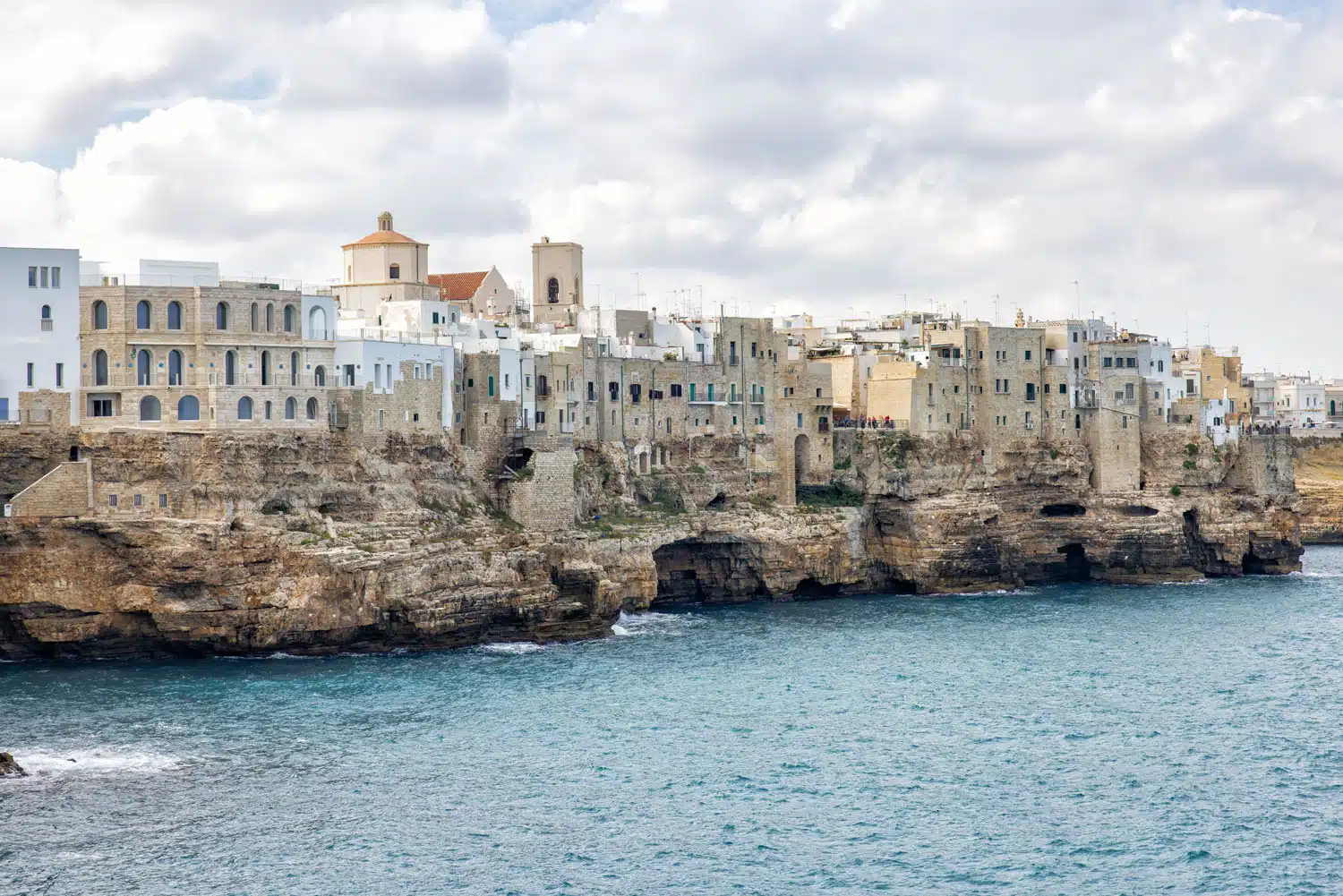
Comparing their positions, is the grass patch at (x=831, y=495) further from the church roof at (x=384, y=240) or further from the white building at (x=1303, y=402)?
the white building at (x=1303, y=402)

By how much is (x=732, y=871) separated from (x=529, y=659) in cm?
2467

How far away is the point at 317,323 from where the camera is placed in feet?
236

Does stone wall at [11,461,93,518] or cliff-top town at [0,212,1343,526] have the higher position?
cliff-top town at [0,212,1343,526]

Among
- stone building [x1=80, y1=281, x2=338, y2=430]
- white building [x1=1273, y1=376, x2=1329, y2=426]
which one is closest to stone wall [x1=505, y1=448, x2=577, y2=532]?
stone building [x1=80, y1=281, x2=338, y2=430]

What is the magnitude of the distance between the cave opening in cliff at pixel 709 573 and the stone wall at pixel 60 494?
28819 mm

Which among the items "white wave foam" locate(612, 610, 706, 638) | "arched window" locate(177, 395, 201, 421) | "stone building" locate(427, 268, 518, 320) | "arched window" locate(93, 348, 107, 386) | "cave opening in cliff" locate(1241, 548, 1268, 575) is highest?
"stone building" locate(427, 268, 518, 320)

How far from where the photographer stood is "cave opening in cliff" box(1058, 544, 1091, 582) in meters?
97.3

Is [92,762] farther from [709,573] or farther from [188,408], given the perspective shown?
[709,573]

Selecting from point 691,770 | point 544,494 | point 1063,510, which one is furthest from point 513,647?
point 1063,510

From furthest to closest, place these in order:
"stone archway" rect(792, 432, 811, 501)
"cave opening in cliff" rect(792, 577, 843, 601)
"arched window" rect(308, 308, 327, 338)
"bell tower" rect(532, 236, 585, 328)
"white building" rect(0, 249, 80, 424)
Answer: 1. "bell tower" rect(532, 236, 585, 328)
2. "stone archway" rect(792, 432, 811, 501)
3. "cave opening in cliff" rect(792, 577, 843, 601)
4. "arched window" rect(308, 308, 327, 338)
5. "white building" rect(0, 249, 80, 424)

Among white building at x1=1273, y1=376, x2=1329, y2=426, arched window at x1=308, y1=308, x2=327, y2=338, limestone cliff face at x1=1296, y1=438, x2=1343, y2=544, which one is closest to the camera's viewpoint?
arched window at x1=308, y1=308, x2=327, y2=338

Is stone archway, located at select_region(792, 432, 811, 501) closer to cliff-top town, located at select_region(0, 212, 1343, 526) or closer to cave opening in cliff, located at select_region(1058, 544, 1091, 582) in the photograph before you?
cliff-top town, located at select_region(0, 212, 1343, 526)

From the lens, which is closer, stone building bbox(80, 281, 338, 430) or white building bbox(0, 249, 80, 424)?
white building bbox(0, 249, 80, 424)

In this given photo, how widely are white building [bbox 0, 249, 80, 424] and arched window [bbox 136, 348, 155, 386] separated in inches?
83.0
